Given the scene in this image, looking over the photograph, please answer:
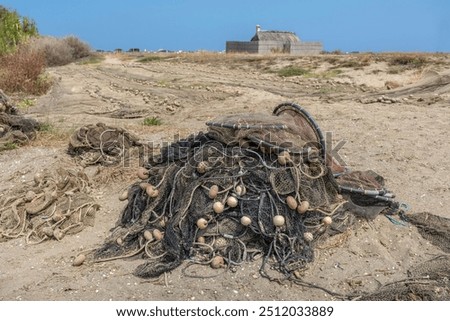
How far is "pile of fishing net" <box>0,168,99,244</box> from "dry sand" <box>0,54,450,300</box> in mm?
127

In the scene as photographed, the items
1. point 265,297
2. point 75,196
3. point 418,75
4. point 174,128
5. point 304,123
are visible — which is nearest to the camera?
point 265,297

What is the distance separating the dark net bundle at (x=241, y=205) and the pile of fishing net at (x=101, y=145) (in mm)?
1893

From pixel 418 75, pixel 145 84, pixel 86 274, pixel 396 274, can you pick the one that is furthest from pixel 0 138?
pixel 418 75

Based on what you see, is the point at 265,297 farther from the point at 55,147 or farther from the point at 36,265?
the point at 55,147

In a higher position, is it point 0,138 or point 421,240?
point 0,138

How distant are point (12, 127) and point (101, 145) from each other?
1950 millimetres

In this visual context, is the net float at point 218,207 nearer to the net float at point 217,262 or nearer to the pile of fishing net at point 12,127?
the net float at point 217,262

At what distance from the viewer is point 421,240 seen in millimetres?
4633

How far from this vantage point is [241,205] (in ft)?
13.9

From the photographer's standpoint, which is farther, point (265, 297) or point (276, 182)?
point (276, 182)

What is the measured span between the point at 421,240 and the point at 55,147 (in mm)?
5251

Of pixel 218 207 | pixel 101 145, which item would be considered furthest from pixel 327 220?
pixel 101 145

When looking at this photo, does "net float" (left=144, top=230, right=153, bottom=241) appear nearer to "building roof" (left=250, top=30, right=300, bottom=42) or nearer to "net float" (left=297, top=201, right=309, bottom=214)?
"net float" (left=297, top=201, right=309, bottom=214)

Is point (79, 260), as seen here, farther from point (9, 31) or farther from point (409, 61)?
point (9, 31)
